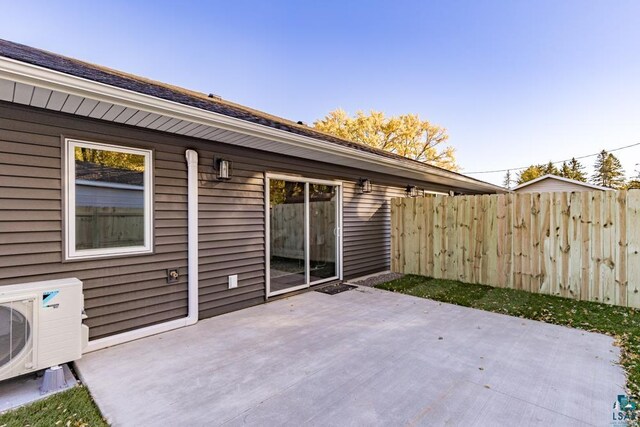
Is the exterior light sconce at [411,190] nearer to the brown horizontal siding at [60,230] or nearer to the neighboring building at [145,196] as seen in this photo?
the neighboring building at [145,196]

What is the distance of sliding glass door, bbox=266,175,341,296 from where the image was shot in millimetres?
4980

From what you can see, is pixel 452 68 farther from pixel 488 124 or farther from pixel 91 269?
pixel 91 269

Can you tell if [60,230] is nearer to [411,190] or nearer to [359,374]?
[359,374]

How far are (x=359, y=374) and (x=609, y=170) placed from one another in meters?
51.1

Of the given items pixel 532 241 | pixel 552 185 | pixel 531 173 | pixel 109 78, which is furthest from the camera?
pixel 531 173

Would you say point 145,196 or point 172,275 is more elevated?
point 145,196

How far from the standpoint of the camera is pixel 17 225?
9.03 feet

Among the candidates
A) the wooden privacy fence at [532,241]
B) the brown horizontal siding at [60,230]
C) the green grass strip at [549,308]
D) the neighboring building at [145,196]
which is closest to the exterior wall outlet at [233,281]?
the neighboring building at [145,196]

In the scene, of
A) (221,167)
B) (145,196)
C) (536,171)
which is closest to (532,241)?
(221,167)

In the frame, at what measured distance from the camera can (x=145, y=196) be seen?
353 cm

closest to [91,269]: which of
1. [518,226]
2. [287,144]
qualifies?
[287,144]

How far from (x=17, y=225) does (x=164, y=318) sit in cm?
165

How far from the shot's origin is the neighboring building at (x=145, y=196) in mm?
2744

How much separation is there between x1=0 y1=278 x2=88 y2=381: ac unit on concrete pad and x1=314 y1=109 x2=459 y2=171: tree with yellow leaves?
58.4 ft
